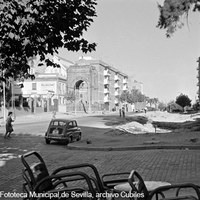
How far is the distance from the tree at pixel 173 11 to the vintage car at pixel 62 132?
7.86 m

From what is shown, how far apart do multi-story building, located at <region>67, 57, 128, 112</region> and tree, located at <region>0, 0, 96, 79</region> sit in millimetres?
96318

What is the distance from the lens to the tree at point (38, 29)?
6.51 m

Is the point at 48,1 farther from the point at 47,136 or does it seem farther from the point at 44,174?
the point at 47,136

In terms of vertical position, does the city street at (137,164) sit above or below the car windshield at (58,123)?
below

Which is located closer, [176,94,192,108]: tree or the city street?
the city street

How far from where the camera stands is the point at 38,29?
7.07m

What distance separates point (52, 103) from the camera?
82812mm

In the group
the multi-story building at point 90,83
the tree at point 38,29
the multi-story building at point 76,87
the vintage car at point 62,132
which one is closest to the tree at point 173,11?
the vintage car at point 62,132

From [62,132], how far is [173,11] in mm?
9412

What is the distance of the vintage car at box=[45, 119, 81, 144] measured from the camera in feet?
68.4

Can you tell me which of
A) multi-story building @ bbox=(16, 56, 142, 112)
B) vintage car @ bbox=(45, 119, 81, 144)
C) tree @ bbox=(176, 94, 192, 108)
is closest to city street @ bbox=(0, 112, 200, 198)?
vintage car @ bbox=(45, 119, 81, 144)

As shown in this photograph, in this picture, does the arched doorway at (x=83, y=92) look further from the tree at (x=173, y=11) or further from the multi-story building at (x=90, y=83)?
the tree at (x=173, y=11)

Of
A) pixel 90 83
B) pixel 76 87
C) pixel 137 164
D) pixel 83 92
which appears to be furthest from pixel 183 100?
pixel 137 164

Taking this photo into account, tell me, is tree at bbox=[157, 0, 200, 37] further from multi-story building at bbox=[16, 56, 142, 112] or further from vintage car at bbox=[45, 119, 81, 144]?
multi-story building at bbox=[16, 56, 142, 112]
